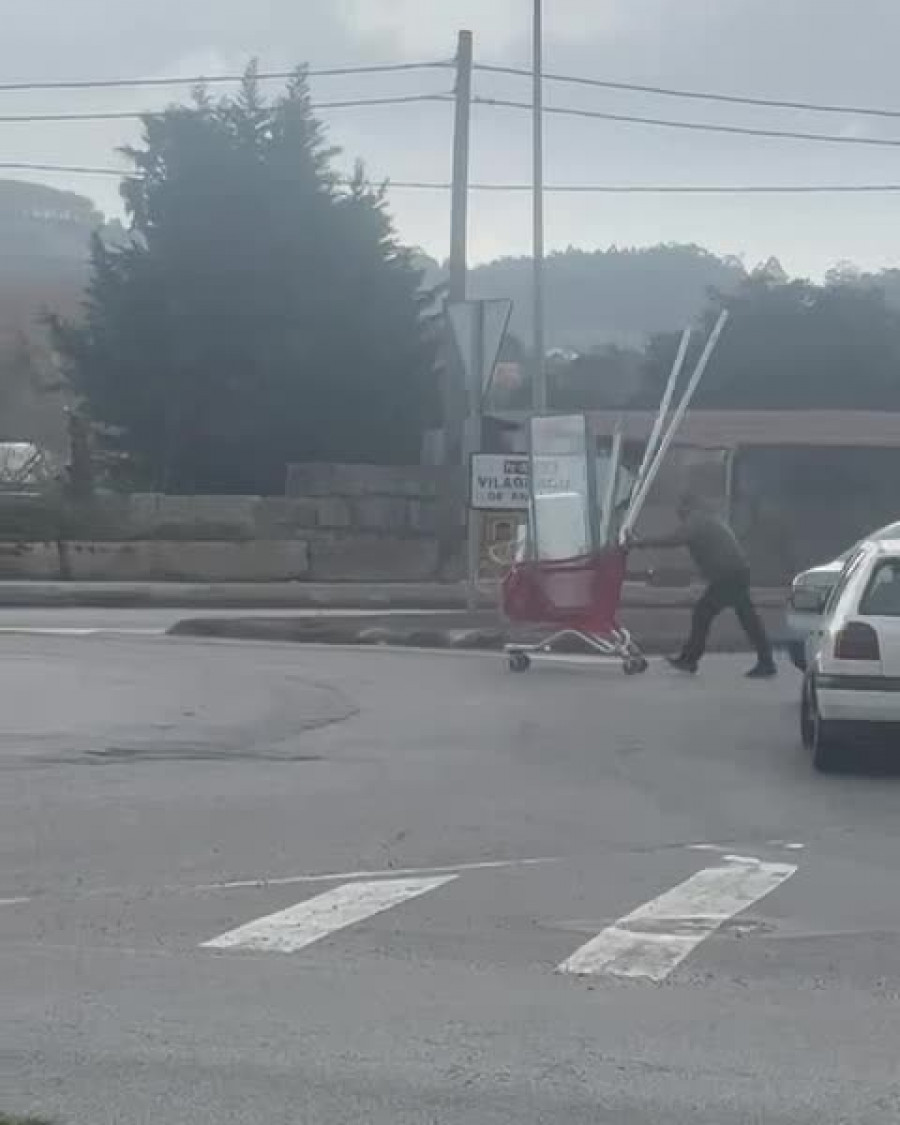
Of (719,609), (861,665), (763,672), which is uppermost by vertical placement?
(861,665)

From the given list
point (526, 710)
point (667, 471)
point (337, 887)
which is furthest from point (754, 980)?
point (667, 471)

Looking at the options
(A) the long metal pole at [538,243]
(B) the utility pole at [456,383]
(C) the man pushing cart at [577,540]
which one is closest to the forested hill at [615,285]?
(A) the long metal pole at [538,243]

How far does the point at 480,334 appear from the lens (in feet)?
74.0

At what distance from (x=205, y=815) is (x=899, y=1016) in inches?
203

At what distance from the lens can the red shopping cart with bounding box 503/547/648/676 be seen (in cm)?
1941

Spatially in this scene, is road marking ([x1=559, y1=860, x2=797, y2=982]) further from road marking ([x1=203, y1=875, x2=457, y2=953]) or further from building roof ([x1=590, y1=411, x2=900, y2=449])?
building roof ([x1=590, y1=411, x2=900, y2=449])

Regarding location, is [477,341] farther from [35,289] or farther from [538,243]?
[35,289]

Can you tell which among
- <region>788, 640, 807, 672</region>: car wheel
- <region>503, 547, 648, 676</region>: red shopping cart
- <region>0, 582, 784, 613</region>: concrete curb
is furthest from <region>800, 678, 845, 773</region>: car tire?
<region>0, 582, 784, 613</region>: concrete curb

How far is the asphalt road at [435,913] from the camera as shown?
657 centimetres

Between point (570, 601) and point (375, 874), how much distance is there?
944cm

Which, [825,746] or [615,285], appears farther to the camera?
[615,285]

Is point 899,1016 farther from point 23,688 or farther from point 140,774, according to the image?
point 23,688

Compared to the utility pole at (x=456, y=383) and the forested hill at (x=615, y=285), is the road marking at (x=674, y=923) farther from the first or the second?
the forested hill at (x=615, y=285)

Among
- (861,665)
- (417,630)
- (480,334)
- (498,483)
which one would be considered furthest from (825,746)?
(480,334)
